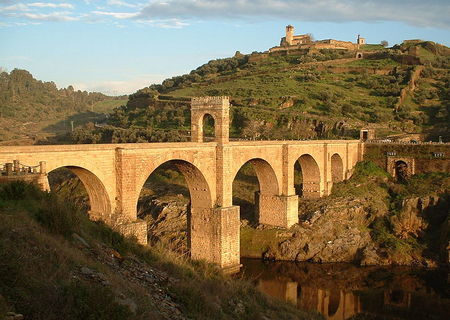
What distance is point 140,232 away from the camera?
65.2ft

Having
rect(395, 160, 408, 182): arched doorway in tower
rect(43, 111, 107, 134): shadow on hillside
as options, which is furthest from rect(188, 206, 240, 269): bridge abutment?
rect(43, 111, 107, 134): shadow on hillside

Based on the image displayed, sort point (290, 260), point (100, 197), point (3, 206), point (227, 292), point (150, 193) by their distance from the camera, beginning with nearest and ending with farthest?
point (3, 206)
point (227, 292)
point (100, 197)
point (290, 260)
point (150, 193)

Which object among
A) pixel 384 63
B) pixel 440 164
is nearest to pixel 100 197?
pixel 440 164

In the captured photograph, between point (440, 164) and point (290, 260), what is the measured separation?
1794 cm

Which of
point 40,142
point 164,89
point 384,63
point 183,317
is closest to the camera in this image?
point 183,317

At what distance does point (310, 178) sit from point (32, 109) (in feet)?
201

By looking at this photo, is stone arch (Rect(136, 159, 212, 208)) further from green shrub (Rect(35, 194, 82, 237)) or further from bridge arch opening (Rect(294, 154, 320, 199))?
green shrub (Rect(35, 194, 82, 237))

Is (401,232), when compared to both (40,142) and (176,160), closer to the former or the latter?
(176,160)

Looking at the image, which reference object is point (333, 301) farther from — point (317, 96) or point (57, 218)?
point (317, 96)

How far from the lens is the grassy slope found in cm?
672

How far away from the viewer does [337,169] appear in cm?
4028

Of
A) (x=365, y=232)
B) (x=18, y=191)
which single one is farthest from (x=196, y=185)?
(x=18, y=191)

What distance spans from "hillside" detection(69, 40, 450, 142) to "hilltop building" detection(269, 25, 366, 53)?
9.57 feet

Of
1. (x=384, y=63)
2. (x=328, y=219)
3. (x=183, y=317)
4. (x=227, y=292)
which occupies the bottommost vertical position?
(x=328, y=219)
